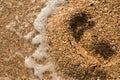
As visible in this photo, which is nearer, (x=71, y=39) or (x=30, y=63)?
(x=71, y=39)

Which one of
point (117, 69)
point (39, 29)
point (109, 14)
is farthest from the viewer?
point (39, 29)

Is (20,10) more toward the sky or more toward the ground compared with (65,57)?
more toward the sky

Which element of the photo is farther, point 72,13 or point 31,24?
point 31,24

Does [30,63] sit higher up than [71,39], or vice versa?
[71,39]

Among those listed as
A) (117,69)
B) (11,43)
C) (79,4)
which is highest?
(79,4)

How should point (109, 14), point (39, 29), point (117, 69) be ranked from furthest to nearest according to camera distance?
point (39, 29)
point (109, 14)
point (117, 69)

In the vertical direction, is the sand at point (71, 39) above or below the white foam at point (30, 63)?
above

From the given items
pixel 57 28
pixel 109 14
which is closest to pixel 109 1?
pixel 109 14

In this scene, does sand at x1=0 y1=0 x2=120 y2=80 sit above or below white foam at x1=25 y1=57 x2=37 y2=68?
above

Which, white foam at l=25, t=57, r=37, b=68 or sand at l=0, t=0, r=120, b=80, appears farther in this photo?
white foam at l=25, t=57, r=37, b=68

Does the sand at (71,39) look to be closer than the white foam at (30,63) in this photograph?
Result: Yes

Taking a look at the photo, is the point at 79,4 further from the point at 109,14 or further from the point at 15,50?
the point at 15,50
